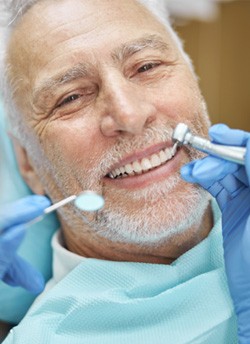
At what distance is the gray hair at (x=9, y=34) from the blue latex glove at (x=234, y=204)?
0.39 meters

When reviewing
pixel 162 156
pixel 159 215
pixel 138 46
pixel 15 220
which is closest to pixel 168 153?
pixel 162 156

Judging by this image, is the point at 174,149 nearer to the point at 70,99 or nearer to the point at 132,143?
the point at 132,143

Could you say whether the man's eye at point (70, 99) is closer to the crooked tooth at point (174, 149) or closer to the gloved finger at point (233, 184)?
the crooked tooth at point (174, 149)

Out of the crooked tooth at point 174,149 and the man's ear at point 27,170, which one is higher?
the man's ear at point 27,170

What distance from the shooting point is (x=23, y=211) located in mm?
780

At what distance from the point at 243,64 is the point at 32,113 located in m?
0.97

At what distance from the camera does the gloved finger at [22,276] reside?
0.92 metres

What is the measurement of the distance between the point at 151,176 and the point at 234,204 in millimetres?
176

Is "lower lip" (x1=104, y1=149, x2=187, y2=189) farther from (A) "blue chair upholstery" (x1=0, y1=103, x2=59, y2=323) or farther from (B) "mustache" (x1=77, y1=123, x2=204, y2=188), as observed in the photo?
(A) "blue chair upholstery" (x1=0, y1=103, x2=59, y2=323)

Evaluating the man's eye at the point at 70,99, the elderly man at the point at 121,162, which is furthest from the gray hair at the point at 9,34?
the man's eye at the point at 70,99

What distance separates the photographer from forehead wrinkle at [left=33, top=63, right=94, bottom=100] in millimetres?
962

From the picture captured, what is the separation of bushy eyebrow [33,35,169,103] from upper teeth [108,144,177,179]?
0.21m

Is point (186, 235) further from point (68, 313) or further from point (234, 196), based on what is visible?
point (68, 313)

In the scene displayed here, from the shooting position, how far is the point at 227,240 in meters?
0.95
